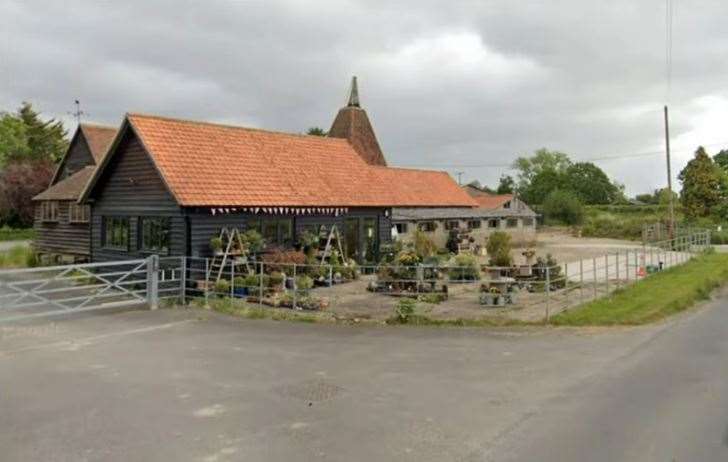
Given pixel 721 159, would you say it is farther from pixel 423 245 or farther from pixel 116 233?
pixel 116 233

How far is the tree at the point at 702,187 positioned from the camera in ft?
207

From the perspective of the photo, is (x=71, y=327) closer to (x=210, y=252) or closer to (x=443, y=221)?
(x=210, y=252)

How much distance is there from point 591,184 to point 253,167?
95522 millimetres

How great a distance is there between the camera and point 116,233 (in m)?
22.2

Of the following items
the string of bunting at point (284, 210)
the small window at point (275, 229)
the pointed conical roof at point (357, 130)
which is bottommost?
the small window at point (275, 229)

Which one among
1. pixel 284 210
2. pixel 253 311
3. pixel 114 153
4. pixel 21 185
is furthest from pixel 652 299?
pixel 21 185

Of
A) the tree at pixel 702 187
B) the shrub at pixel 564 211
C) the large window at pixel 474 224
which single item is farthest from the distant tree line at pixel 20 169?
the tree at pixel 702 187

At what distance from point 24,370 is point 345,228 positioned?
15335 millimetres

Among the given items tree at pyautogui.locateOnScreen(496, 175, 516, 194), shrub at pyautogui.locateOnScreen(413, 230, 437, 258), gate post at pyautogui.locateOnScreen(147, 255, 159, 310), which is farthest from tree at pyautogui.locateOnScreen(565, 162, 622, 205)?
gate post at pyautogui.locateOnScreen(147, 255, 159, 310)

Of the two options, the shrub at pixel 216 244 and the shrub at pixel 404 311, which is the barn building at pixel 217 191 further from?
the shrub at pixel 404 311

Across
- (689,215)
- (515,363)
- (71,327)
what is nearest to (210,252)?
(71,327)

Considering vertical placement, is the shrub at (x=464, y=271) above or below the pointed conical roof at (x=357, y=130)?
below

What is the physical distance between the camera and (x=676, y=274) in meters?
23.2

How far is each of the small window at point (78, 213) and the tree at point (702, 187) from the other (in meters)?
60.9
